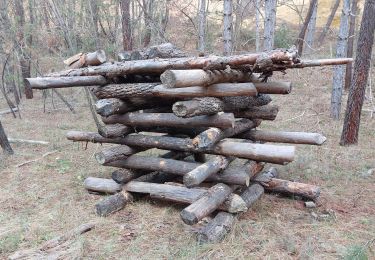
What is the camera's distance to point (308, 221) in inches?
212

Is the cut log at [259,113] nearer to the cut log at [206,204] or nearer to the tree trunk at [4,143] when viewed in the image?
the cut log at [206,204]

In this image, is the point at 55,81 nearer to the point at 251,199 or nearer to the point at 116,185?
the point at 116,185

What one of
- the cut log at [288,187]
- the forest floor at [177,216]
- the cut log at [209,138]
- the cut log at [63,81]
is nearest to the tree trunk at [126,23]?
the forest floor at [177,216]

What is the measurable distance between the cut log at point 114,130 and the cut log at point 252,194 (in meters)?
2.15

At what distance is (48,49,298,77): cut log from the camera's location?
465cm

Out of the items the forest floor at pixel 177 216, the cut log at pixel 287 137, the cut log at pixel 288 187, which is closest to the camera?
the forest floor at pixel 177 216

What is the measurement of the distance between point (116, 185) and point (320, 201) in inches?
129

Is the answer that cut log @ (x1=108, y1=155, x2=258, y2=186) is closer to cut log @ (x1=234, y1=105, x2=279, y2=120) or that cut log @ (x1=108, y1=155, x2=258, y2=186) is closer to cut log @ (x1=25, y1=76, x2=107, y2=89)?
cut log @ (x1=234, y1=105, x2=279, y2=120)

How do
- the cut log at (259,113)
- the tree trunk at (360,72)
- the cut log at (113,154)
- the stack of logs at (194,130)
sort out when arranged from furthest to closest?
the tree trunk at (360,72) < the cut log at (259,113) < the cut log at (113,154) < the stack of logs at (194,130)

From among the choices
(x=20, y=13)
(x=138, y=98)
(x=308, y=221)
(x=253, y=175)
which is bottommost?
(x=308, y=221)

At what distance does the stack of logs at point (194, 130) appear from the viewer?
196 inches

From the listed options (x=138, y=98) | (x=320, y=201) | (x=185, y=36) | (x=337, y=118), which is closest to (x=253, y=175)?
(x=320, y=201)

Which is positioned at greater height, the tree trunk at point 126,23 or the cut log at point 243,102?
the tree trunk at point 126,23

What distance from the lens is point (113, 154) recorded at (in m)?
6.13
